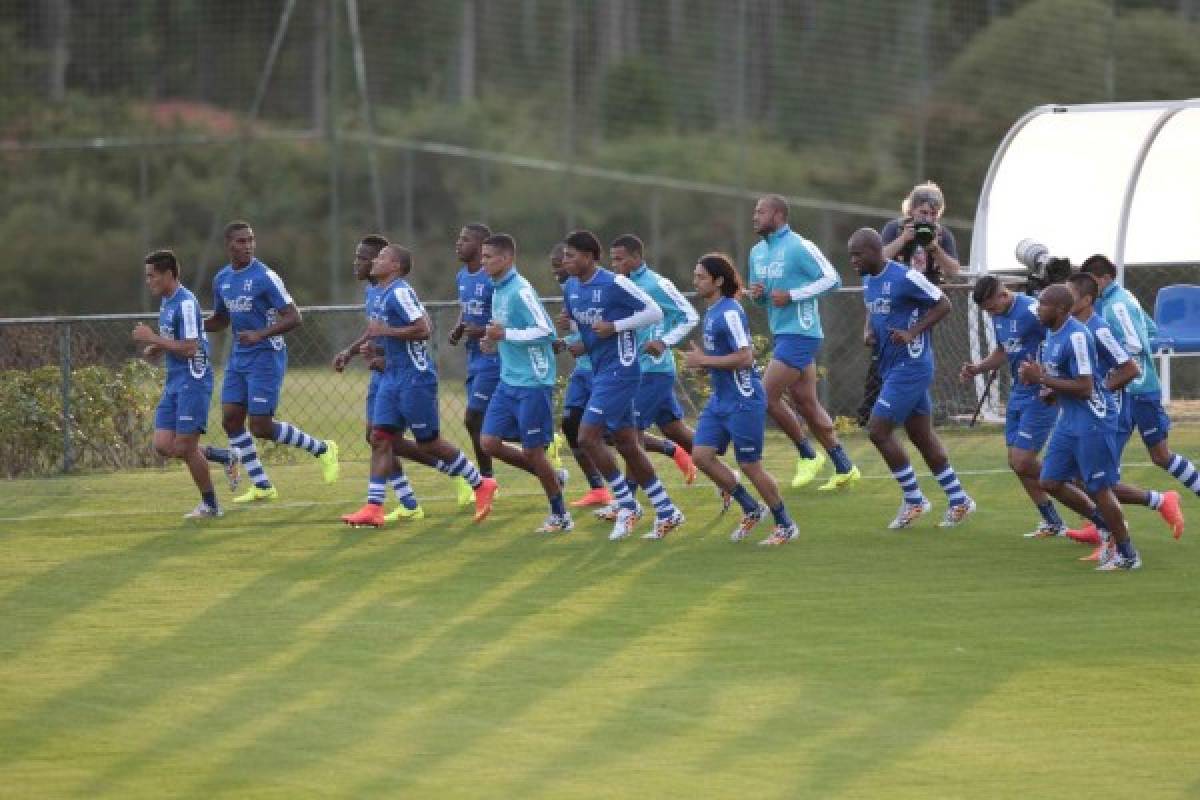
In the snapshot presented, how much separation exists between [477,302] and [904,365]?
313cm

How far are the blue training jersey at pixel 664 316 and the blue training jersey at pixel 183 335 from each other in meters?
3.02

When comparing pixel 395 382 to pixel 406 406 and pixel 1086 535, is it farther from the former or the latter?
pixel 1086 535

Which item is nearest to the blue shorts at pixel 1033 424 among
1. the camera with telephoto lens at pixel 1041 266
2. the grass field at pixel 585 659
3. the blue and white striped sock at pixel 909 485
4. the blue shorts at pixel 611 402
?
the grass field at pixel 585 659

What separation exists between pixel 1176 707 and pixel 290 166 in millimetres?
24771

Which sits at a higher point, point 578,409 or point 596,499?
point 578,409

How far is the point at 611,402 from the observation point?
15.2 meters

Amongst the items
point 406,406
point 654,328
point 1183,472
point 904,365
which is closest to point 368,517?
point 406,406

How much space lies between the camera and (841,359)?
2684cm

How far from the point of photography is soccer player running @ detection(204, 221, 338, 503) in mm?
16766

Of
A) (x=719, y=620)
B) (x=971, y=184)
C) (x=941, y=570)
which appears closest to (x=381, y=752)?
(x=719, y=620)

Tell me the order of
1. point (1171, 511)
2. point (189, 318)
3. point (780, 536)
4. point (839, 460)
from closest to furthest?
point (1171, 511)
point (780, 536)
point (189, 318)
point (839, 460)

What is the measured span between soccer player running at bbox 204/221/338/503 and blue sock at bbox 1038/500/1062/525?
541cm

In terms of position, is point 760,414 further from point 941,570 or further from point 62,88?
point 62,88

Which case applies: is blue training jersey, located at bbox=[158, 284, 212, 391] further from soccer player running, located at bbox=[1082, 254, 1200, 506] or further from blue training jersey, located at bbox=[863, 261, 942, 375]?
soccer player running, located at bbox=[1082, 254, 1200, 506]
